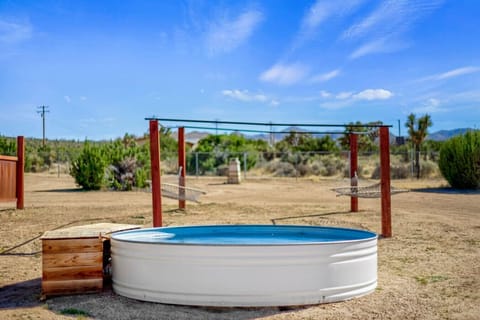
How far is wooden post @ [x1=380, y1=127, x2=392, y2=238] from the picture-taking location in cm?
1180

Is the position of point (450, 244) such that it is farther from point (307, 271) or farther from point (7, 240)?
point (7, 240)

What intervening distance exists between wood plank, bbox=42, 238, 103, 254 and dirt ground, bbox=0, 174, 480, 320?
564 mm

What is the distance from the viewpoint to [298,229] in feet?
30.2

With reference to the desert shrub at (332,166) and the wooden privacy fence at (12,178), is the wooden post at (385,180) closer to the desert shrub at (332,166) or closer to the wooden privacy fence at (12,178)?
the wooden privacy fence at (12,178)

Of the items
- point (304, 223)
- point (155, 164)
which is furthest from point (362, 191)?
point (155, 164)

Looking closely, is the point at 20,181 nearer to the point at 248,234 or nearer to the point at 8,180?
the point at 8,180

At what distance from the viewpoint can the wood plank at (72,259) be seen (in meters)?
7.05

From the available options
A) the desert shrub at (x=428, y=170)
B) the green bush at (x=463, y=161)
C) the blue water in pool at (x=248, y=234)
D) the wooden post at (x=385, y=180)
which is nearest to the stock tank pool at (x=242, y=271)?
the blue water in pool at (x=248, y=234)

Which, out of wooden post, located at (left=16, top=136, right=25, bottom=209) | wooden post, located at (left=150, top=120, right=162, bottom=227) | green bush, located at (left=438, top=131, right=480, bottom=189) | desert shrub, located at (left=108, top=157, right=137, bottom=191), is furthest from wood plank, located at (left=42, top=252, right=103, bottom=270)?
green bush, located at (left=438, top=131, right=480, bottom=189)

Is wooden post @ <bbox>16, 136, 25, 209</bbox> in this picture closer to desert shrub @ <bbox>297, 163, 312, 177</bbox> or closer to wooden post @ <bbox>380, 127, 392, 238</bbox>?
wooden post @ <bbox>380, 127, 392, 238</bbox>

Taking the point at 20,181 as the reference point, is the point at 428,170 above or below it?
above

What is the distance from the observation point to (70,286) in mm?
7109

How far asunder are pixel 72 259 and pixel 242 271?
2237 millimetres

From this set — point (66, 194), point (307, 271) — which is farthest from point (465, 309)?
point (66, 194)
